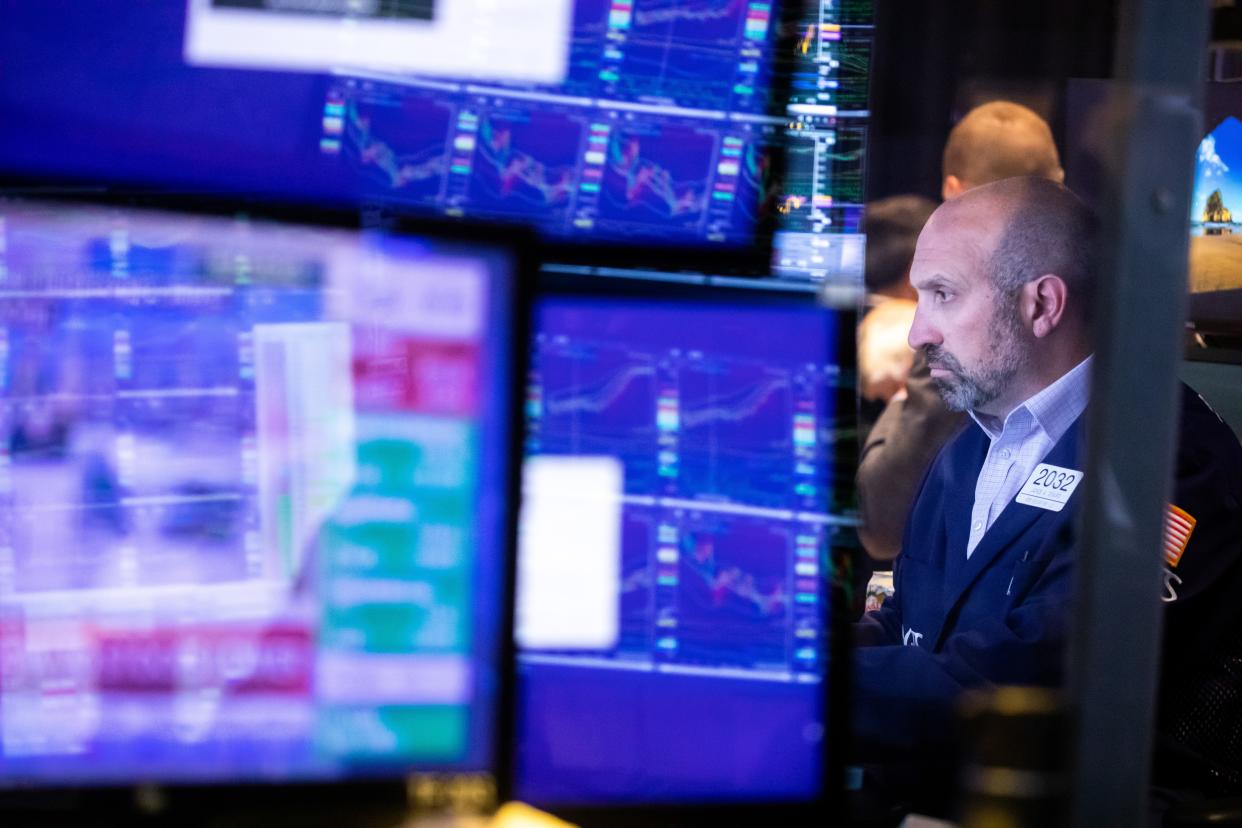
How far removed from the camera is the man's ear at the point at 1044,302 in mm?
2008

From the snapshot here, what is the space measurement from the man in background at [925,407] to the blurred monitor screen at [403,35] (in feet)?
5.40

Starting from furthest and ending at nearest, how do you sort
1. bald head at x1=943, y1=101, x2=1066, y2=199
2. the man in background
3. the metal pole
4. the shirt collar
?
bald head at x1=943, y1=101, x2=1066, y2=199, the man in background, the shirt collar, the metal pole

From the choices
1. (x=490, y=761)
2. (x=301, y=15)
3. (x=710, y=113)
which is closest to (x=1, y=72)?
(x=301, y=15)

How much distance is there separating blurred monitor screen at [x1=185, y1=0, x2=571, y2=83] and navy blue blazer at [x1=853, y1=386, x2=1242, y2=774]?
808mm

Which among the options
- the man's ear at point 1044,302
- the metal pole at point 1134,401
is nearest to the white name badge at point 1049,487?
the man's ear at point 1044,302

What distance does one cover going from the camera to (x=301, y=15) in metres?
1.02

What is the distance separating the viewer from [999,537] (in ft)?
6.16

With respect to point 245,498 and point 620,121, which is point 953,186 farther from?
point 245,498

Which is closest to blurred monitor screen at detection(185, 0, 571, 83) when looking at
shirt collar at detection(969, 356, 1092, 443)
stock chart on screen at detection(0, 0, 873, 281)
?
stock chart on screen at detection(0, 0, 873, 281)

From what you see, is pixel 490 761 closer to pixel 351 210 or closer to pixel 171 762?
pixel 171 762

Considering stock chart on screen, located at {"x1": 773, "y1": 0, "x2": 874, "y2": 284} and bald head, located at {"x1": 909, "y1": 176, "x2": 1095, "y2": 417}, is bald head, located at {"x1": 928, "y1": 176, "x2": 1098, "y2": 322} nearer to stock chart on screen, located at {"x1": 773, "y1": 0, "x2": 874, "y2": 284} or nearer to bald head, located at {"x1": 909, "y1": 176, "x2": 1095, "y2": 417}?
bald head, located at {"x1": 909, "y1": 176, "x2": 1095, "y2": 417}

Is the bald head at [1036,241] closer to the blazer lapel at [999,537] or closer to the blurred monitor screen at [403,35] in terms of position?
the blazer lapel at [999,537]

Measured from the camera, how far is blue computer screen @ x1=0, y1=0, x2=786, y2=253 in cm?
102

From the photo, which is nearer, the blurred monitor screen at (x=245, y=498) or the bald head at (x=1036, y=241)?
the blurred monitor screen at (x=245, y=498)
